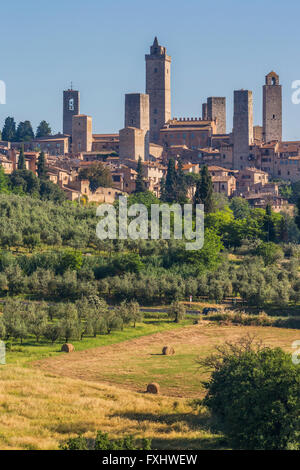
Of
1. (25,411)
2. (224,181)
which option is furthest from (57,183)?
(25,411)

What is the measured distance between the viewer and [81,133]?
10044 centimetres

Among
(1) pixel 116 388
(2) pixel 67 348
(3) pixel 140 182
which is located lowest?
(1) pixel 116 388

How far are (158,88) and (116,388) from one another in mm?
82786

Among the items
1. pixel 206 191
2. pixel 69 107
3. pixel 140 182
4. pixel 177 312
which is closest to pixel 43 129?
pixel 69 107

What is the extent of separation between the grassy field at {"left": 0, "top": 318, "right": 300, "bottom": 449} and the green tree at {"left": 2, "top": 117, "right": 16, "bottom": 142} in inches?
3053

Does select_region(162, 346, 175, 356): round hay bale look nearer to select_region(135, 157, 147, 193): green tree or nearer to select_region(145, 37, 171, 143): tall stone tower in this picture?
select_region(135, 157, 147, 193): green tree

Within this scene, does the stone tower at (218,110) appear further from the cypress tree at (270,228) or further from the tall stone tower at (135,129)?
the cypress tree at (270,228)

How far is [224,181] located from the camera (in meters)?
88.7

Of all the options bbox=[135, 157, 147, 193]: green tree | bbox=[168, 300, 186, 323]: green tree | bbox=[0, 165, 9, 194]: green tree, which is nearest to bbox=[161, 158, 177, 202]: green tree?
bbox=[135, 157, 147, 193]: green tree

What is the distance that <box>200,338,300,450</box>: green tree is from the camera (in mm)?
19062

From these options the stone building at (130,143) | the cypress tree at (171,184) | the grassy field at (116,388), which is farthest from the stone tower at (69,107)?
the grassy field at (116,388)

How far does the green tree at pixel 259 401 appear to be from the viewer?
19062 mm

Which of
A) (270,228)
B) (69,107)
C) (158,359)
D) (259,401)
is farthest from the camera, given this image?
(69,107)

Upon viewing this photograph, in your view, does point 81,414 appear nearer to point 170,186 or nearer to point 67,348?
point 67,348
